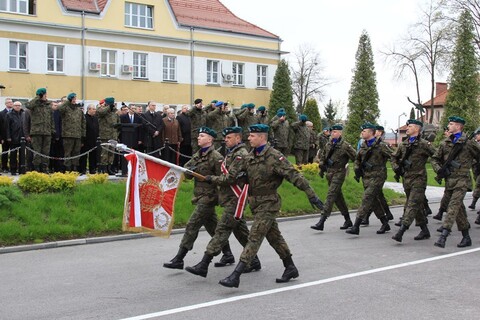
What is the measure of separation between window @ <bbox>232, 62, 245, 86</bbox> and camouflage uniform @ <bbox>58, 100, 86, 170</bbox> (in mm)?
27239

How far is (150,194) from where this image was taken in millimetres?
8758

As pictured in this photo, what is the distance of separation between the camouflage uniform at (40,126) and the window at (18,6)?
20.2m

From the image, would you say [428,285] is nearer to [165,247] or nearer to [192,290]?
[192,290]

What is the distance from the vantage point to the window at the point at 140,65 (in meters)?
38.2

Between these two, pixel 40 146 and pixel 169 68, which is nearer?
pixel 40 146

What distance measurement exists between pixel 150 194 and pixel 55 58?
93.8ft

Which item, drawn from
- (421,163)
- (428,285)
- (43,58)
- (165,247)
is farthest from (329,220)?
(43,58)

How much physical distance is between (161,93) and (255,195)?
32.3m

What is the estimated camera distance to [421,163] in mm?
11445

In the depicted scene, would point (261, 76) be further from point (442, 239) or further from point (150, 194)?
point (150, 194)

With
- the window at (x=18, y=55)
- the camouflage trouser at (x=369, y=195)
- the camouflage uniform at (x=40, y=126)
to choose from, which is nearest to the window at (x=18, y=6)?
the window at (x=18, y=55)

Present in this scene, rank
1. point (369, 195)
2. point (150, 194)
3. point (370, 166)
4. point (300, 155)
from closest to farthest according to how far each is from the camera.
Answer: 1. point (150, 194)
2. point (369, 195)
3. point (370, 166)
4. point (300, 155)

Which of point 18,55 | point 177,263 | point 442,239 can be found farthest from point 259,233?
point 18,55

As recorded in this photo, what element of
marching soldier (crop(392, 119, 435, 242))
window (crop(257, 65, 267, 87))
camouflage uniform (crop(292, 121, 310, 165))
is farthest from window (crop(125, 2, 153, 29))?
marching soldier (crop(392, 119, 435, 242))
